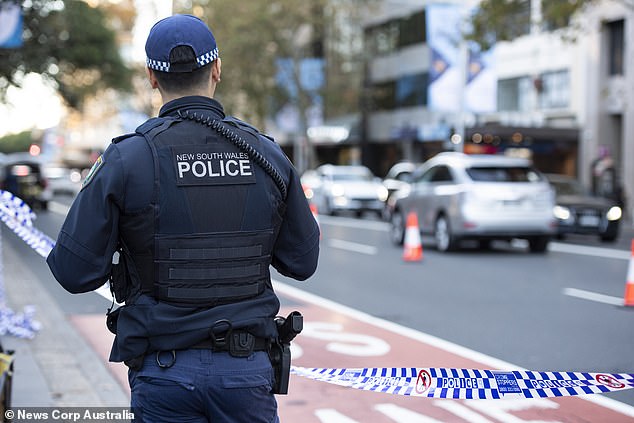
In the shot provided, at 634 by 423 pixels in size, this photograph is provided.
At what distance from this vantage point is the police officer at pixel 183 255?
2.80 m

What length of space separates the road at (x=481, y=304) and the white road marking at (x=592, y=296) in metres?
0.01

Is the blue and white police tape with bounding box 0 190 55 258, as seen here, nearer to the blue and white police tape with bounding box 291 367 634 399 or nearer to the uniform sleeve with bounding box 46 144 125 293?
the blue and white police tape with bounding box 291 367 634 399

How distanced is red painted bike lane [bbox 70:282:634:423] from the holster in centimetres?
304

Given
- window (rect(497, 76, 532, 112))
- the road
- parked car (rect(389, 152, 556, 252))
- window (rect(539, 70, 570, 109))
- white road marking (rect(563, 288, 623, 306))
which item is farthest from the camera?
window (rect(497, 76, 532, 112))

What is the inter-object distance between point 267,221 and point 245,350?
40 centimetres

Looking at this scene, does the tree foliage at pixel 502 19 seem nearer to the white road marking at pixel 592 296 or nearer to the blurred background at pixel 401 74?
the blurred background at pixel 401 74

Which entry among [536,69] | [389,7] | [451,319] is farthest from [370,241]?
[389,7]

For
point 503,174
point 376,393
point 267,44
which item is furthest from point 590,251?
point 267,44

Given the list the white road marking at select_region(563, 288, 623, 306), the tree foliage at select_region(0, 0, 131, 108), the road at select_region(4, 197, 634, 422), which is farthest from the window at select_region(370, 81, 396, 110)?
the white road marking at select_region(563, 288, 623, 306)

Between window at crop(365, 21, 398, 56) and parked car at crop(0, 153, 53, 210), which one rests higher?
window at crop(365, 21, 398, 56)

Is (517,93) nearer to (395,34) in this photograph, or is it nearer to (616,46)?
(616,46)

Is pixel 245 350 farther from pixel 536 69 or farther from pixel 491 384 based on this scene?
pixel 536 69

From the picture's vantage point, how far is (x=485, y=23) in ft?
80.7

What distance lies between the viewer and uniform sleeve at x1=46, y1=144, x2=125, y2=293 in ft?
9.18
